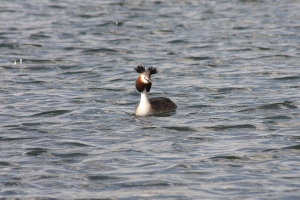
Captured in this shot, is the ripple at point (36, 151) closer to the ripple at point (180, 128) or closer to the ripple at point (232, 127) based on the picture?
the ripple at point (180, 128)

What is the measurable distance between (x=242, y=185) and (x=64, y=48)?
1453 centimetres

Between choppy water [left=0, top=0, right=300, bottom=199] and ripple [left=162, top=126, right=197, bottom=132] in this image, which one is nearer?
choppy water [left=0, top=0, right=300, bottom=199]

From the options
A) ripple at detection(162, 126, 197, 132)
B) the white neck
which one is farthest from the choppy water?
the white neck

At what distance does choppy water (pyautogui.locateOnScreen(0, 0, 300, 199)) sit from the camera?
39.1 ft

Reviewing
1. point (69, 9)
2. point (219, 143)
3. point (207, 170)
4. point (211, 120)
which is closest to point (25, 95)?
point (211, 120)

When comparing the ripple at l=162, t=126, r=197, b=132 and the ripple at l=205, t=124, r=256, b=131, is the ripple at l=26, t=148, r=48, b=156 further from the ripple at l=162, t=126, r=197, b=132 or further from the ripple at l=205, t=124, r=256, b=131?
the ripple at l=205, t=124, r=256, b=131

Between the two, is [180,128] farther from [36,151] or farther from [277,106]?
[36,151]

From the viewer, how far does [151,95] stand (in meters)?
19.1

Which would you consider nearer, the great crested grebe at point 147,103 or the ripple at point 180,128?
the ripple at point 180,128

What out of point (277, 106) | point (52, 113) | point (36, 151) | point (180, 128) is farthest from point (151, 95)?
point (36, 151)

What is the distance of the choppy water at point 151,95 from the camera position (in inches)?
469

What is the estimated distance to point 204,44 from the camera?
994 inches

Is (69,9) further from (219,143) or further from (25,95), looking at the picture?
(219,143)

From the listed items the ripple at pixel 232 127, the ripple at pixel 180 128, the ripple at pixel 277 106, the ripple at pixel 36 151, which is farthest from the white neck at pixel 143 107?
the ripple at pixel 36 151
